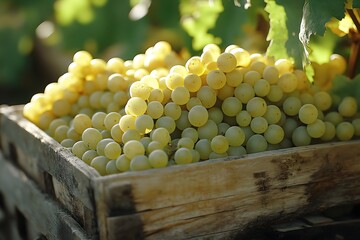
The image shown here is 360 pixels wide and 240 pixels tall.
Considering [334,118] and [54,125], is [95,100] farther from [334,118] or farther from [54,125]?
[334,118]

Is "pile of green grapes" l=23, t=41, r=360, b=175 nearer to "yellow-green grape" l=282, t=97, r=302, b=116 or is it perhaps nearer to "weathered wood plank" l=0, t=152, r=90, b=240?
"yellow-green grape" l=282, t=97, r=302, b=116

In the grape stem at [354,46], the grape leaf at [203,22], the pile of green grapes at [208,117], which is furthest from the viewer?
the grape leaf at [203,22]

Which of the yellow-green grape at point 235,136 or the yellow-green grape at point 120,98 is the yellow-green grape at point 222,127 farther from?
the yellow-green grape at point 120,98

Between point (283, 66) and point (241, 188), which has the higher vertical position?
point (283, 66)

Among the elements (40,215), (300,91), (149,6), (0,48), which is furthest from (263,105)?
(0,48)

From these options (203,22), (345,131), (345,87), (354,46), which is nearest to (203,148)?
(345,131)

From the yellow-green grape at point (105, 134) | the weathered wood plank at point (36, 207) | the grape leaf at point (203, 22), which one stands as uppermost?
the grape leaf at point (203, 22)

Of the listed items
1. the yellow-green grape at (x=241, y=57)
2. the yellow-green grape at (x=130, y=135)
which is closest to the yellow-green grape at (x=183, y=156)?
the yellow-green grape at (x=130, y=135)
